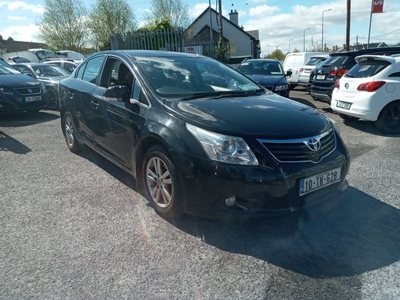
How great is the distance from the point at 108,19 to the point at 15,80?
30105mm

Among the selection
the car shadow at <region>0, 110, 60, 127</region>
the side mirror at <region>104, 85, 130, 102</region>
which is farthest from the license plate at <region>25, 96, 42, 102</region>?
the side mirror at <region>104, 85, 130, 102</region>

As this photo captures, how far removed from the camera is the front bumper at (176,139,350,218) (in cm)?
278

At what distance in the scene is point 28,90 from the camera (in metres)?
9.20

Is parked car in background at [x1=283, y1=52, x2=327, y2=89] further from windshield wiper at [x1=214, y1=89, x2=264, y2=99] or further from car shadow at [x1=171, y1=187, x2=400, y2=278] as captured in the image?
car shadow at [x1=171, y1=187, x2=400, y2=278]

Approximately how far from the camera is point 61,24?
3694 cm

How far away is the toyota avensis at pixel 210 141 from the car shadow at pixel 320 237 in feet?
1.03

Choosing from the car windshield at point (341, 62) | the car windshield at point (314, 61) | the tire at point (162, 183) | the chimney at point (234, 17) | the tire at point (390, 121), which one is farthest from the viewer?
the chimney at point (234, 17)

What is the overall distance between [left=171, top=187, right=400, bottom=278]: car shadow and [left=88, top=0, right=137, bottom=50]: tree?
36.4 m

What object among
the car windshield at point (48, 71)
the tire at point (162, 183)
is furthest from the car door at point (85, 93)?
the car windshield at point (48, 71)

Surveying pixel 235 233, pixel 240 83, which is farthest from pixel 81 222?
pixel 240 83

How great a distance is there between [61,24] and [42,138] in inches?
1365

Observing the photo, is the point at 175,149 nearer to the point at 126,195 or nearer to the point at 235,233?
the point at 235,233

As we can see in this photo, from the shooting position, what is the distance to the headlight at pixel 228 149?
2.82m

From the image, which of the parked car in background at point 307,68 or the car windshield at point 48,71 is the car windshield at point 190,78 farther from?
the parked car in background at point 307,68
